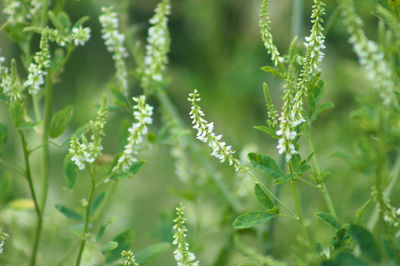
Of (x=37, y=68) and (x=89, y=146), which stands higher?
(x=37, y=68)

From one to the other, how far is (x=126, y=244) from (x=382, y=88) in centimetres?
39

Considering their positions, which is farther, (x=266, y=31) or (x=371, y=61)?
Result: (x=266, y=31)

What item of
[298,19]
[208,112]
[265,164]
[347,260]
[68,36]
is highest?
[208,112]

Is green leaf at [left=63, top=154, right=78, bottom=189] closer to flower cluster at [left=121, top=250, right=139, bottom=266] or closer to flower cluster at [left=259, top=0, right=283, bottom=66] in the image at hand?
flower cluster at [left=121, top=250, right=139, bottom=266]

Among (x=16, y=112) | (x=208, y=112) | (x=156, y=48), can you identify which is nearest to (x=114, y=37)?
(x=156, y=48)

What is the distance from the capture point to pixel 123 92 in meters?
0.69

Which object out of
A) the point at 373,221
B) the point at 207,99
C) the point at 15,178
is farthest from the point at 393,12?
the point at 207,99

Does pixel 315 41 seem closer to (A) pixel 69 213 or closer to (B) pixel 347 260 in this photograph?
(B) pixel 347 260

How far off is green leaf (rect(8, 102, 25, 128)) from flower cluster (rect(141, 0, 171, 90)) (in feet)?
0.67

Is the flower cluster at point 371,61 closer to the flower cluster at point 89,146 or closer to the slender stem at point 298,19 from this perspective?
the flower cluster at point 89,146

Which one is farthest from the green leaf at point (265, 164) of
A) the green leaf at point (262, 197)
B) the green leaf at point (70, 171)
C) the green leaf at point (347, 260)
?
the green leaf at point (70, 171)

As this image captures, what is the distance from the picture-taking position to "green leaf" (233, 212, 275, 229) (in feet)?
1.63

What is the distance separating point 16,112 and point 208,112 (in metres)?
1.07

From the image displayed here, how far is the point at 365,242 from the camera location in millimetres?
421
